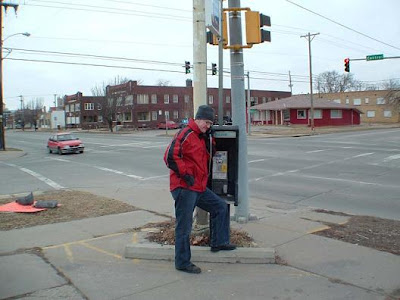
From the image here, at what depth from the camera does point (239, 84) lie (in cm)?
722

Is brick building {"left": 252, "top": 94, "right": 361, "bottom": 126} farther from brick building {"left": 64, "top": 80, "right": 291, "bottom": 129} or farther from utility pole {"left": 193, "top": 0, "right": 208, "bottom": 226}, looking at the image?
utility pole {"left": 193, "top": 0, "right": 208, "bottom": 226}

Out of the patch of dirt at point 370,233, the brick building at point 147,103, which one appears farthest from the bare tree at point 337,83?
the patch of dirt at point 370,233

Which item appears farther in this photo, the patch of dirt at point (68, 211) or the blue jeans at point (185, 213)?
the patch of dirt at point (68, 211)

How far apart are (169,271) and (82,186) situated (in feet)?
28.3

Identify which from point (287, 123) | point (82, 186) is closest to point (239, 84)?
point (82, 186)

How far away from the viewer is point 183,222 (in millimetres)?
4785

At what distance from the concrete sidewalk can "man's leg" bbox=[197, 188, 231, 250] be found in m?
0.21

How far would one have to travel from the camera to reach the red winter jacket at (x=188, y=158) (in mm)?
4605

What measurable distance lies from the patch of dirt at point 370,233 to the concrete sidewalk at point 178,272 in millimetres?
229

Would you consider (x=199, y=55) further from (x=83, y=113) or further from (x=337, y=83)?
(x=337, y=83)

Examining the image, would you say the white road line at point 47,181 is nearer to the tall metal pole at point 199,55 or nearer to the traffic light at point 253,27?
the tall metal pole at point 199,55

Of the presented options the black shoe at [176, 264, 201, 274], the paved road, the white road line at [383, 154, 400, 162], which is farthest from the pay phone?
the white road line at [383, 154, 400, 162]

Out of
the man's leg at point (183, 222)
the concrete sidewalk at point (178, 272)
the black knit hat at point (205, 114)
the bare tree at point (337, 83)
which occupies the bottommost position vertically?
the concrete sidewalk at point (178, 272)

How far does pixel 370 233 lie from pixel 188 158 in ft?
11.1
